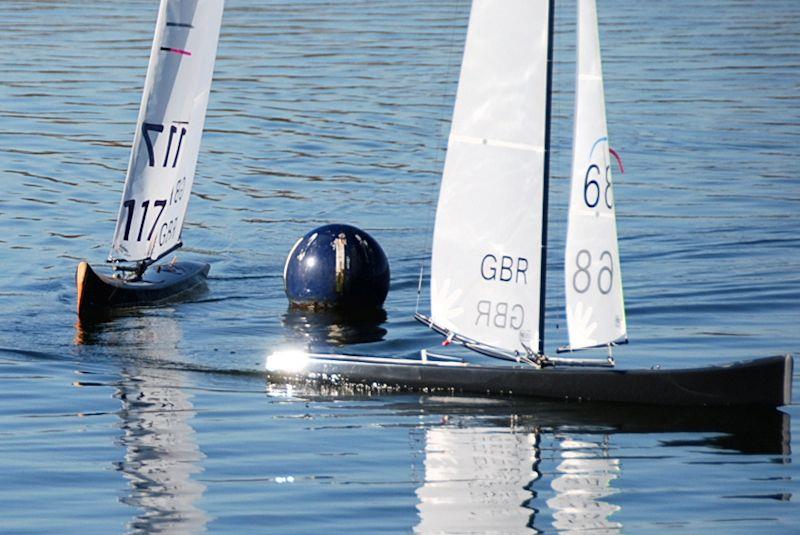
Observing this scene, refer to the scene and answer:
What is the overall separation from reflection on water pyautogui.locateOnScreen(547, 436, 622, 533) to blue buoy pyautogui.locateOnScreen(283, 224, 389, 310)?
6211 millimetres

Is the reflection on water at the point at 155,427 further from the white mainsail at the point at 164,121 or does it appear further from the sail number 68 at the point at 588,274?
the sail number 68 at the point at 588,274

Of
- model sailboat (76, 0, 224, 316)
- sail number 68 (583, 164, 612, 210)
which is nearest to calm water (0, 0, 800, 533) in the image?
model sailboat (76, 0, 224, 316)

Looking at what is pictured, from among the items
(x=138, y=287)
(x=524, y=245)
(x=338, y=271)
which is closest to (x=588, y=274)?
(x=524, y=245)

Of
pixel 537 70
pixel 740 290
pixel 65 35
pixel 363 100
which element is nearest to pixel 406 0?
pixel 65 35

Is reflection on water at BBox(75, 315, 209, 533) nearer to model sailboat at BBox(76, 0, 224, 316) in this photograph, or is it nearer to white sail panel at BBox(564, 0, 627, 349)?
model sailboat at BBox(76, 0, 224, 316)

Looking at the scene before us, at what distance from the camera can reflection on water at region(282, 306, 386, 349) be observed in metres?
19.9

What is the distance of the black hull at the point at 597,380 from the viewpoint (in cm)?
1612

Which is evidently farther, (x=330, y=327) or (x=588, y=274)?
(x=330, y=327)

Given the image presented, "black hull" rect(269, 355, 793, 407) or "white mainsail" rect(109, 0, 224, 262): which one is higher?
"white mainsail" rect(109, 0, 224, 262)

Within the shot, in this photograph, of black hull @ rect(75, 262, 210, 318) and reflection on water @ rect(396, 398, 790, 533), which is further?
black hull @ rect(75, 262, 210, 318)

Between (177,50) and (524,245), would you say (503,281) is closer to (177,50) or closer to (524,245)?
(524,245)

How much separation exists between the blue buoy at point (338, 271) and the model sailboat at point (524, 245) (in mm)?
4081

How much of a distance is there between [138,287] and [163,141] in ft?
6.75

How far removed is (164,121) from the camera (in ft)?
72.9
